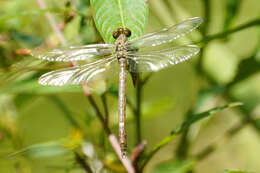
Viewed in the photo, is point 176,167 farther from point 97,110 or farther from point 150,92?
point 150,92

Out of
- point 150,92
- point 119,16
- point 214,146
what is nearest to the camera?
point 119,16

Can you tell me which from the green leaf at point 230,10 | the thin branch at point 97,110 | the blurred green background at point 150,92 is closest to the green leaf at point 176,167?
the blurred green background at point 150,92

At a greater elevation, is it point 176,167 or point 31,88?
point 31,88

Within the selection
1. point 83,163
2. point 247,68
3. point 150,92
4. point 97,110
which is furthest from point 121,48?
point 150,92

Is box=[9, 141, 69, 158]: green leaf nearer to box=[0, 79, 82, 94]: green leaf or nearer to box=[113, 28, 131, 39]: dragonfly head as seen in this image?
box=[0, 79, 82, 94]: green leaf

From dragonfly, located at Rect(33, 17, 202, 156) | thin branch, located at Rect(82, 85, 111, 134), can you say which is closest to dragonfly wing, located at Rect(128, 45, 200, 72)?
dragonfly, located at Rect(33, 17, 202, 156)

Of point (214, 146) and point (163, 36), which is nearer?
point (163, 36)
